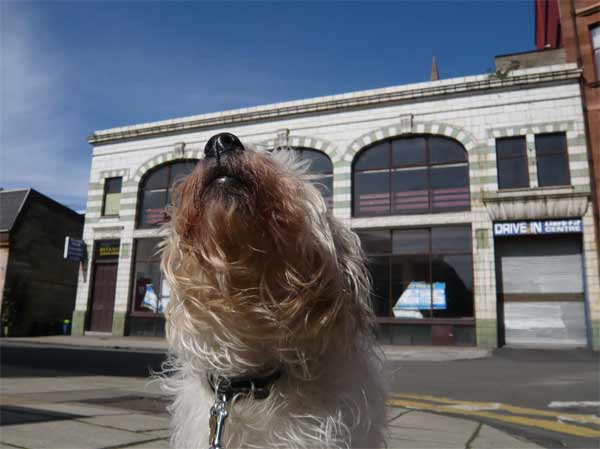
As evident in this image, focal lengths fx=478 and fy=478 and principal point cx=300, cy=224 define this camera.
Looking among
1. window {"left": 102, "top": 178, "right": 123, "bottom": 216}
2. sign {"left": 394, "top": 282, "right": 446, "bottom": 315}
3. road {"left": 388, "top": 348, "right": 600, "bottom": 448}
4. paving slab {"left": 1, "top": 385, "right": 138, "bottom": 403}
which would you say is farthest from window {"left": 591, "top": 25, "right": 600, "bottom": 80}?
window {"left": 102, "top": 178, "right": 123, "bottom": 216}

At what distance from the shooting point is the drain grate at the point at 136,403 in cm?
551

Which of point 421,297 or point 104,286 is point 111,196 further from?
point 421,297

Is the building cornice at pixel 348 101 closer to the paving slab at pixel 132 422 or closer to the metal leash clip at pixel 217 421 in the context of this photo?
the paving slab at pixel 132 422

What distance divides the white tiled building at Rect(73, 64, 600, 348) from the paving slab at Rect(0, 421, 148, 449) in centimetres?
1508

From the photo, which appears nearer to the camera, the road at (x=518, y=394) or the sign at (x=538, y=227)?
the road at (x=518, y=394)

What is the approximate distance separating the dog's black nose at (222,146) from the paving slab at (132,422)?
2.97m

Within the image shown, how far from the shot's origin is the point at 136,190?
78.8ft

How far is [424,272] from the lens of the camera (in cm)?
1861

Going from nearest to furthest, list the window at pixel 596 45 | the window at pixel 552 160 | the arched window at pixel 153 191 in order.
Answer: the window at pixel 552 160, the window at pixel 596 45, the arched window at pixel 153 191

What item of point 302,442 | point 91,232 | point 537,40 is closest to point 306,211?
point 302,442

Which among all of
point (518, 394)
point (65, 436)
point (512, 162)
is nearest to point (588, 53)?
point (512, 162)

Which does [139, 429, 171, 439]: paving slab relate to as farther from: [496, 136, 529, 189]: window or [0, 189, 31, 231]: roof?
[0, 189, 31, 231]: roof

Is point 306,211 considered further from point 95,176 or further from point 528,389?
point 95,176

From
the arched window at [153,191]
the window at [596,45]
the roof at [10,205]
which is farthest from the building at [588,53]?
the roof at [10,205]
